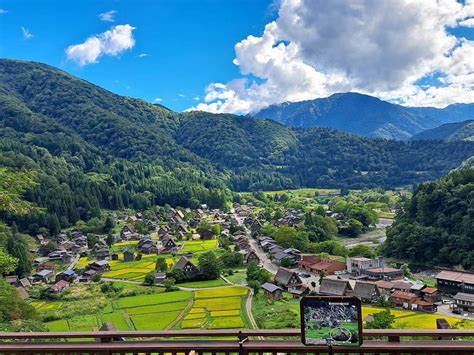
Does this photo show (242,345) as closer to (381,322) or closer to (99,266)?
(381,322)

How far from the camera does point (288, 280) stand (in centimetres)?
2389

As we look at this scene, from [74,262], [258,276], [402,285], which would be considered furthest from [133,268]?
[402,285]

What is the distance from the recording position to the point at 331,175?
10925 centimetres

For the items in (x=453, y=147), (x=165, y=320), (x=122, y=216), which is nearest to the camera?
(x=165, y=320)

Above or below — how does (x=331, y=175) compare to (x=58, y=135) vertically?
below

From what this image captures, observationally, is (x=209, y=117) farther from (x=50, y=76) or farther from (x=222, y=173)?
(x=50, y=76)

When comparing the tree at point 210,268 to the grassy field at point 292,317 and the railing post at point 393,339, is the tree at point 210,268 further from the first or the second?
the railing post at point 393,339

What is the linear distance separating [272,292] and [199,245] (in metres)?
18.5

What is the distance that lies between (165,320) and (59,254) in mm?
21207

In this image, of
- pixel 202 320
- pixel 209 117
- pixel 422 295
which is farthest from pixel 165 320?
pixel 209 117

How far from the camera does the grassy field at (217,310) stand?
17.1 m

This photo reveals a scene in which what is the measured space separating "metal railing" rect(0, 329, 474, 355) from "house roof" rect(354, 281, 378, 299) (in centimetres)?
1982

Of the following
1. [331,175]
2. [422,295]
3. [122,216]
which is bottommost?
[422,295]

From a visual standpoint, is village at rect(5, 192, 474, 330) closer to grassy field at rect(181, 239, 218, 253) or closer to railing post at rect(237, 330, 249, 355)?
grassy field at rect(181, 239, 218, 253)
